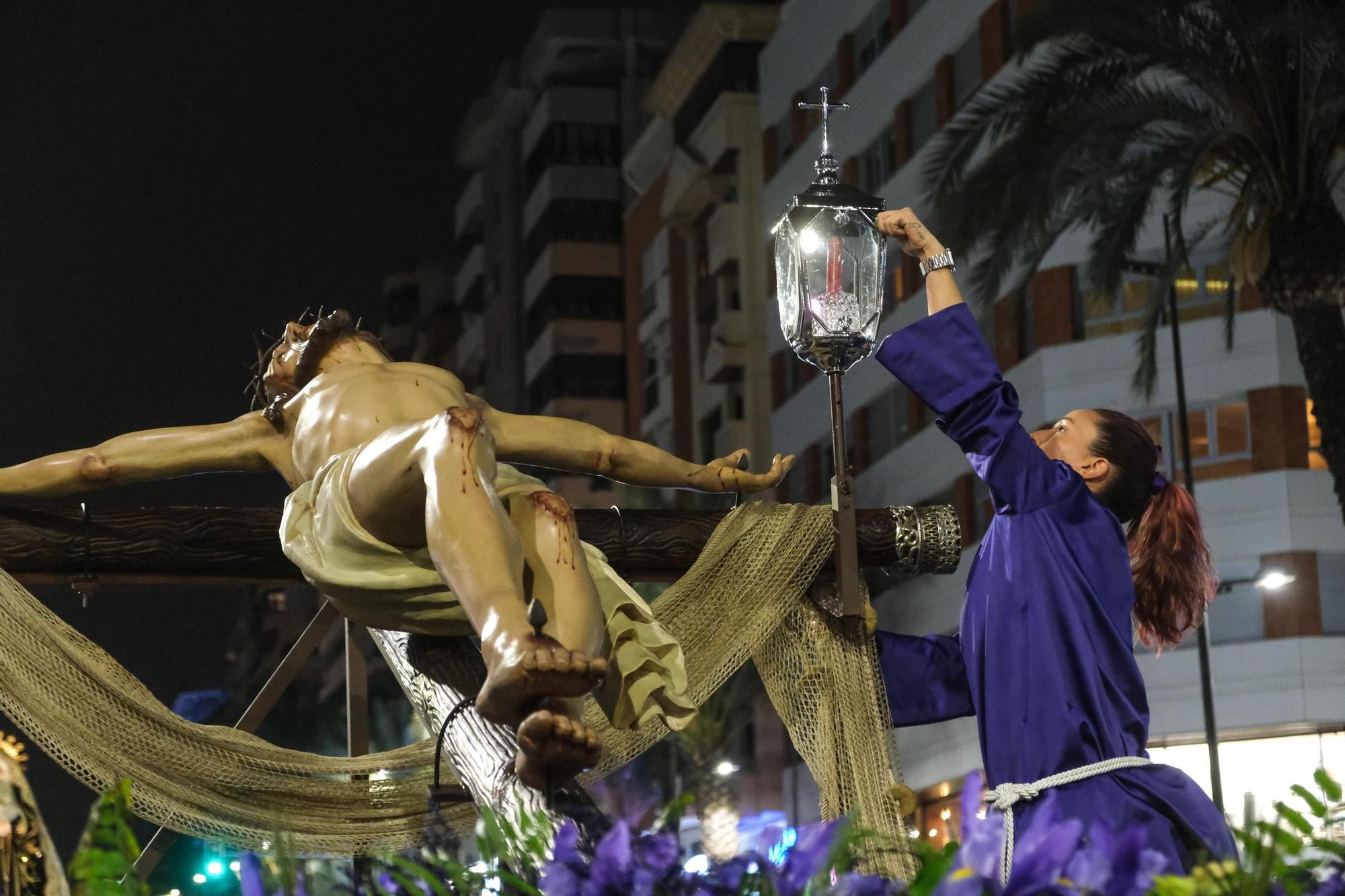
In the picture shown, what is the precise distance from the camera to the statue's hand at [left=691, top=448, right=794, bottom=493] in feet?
18.4

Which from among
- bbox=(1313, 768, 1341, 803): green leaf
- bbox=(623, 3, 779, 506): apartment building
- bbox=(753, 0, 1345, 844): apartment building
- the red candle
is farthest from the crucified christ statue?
bbox=(623, 3, 779, 506): apartment building

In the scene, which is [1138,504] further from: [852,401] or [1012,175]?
[852,401]

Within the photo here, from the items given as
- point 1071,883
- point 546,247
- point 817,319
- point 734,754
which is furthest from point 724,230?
point 1071,883

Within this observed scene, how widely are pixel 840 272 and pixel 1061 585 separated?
1.75 m

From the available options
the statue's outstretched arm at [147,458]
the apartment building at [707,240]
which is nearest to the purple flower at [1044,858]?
the statue's outstretched arm at [147,458]

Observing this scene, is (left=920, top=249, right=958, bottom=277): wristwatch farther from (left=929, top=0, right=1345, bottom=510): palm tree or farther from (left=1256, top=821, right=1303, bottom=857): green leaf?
(left=929, top=0, right=1345, bottom=510): palm tree

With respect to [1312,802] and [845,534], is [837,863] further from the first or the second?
[845,534]

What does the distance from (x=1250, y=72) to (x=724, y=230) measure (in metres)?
25.8

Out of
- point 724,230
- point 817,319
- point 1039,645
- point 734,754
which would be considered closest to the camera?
point 1039,645

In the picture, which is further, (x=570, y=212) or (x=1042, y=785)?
(x=570, y=212)

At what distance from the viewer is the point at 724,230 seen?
40219 millimetres

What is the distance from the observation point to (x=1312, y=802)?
204 cm

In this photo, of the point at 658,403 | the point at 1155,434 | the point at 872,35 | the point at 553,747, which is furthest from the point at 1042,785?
the point at 658,403

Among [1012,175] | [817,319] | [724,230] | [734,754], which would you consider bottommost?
[734,754]
